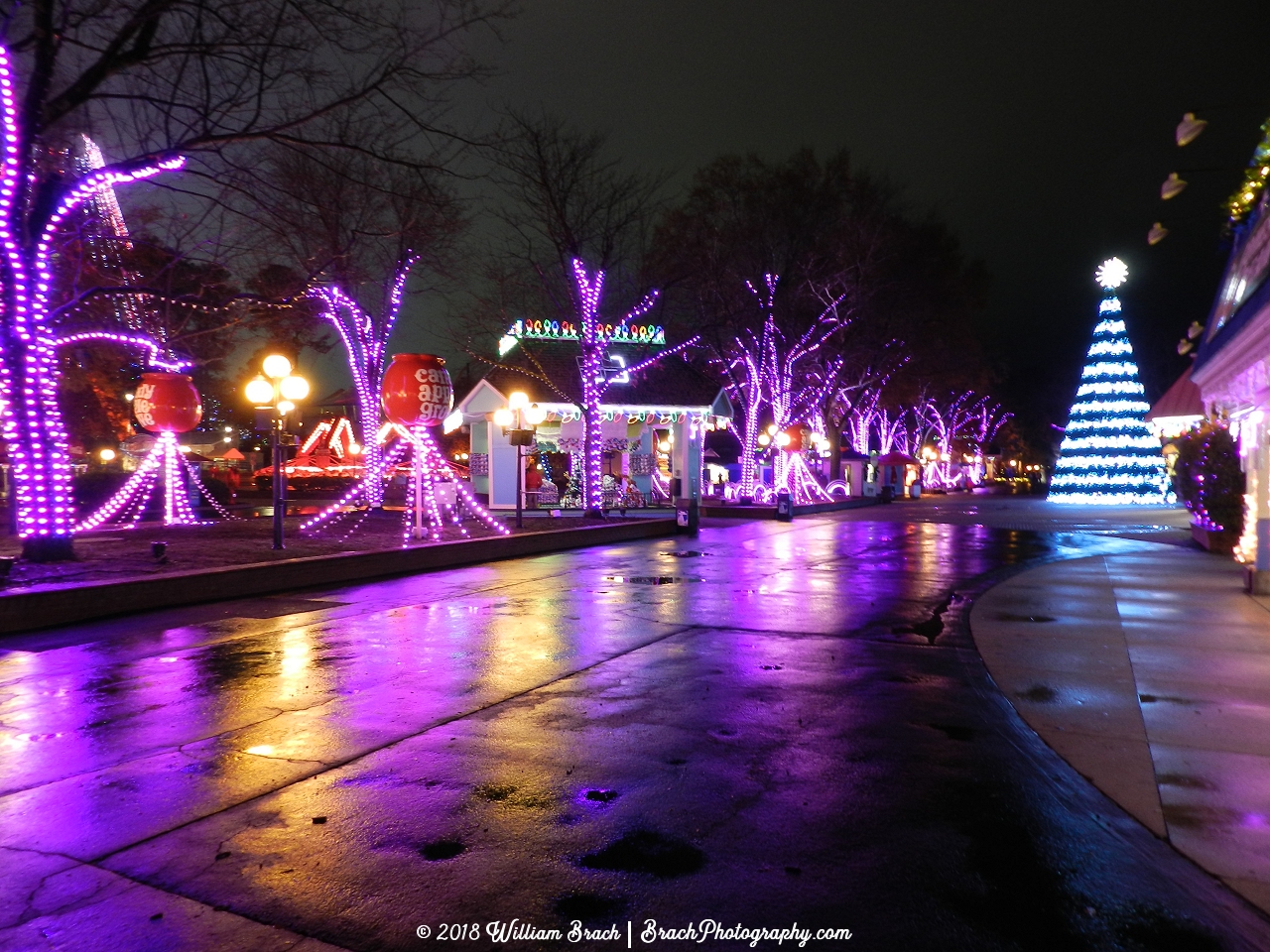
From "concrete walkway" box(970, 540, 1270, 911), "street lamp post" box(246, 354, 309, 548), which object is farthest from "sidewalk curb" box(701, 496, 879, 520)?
"concrete walkway" box(970, 540, 1270, 911)

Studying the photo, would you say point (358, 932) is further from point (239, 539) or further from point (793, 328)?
point (793, 328)

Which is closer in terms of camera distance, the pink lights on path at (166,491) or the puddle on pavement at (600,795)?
the puddle on pavement at (600,795)

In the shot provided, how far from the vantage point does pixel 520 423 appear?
24.6m

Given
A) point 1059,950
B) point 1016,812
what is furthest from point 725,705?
point 1059,950

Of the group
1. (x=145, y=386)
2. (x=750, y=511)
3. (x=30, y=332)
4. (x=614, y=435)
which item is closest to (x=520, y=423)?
(x=614, y=435)

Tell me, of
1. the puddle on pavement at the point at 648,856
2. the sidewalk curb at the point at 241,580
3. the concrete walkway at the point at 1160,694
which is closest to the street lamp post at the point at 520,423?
the sidewalk curb at the point at 241,580

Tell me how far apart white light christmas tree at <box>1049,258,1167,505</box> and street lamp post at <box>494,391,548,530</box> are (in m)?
28.0

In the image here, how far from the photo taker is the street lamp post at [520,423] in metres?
22.4

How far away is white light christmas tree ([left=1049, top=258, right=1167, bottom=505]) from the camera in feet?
141

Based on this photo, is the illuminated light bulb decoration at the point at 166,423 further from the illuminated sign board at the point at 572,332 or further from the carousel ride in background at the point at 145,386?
the illuminated sign board at the point at 572,332

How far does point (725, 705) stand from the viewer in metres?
6.96

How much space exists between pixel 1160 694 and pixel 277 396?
594 inches

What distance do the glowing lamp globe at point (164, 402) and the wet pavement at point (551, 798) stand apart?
1197 cm

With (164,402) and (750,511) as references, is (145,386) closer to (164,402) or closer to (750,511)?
(164,402)
